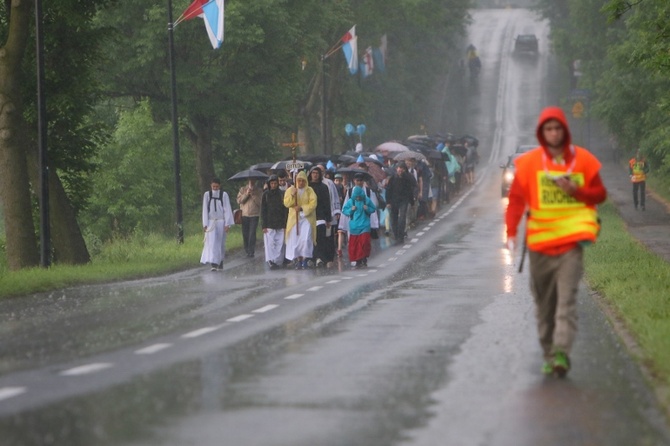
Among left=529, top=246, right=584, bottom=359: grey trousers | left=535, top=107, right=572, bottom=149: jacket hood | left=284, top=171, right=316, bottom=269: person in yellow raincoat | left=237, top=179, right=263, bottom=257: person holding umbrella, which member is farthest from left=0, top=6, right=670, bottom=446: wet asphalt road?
left=237, top=179, right=263, bottom=257: person holding umbrella

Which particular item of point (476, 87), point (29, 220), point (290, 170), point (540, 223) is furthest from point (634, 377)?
point (476, 87)

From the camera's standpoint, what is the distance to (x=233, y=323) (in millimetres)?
16250

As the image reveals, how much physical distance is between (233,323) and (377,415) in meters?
6.81

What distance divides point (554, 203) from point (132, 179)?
122 ft

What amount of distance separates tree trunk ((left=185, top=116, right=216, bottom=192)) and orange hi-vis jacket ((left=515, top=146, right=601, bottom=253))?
118 ft

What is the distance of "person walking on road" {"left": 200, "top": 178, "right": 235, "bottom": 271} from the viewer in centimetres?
2911

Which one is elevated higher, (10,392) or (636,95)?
(636,95)

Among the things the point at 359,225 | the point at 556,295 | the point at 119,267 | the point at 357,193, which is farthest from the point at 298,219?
the point at 556,295

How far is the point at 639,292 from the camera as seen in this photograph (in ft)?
59.9

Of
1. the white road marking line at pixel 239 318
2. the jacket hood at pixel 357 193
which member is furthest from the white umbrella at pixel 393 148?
the white road marking line at pixel 239 318

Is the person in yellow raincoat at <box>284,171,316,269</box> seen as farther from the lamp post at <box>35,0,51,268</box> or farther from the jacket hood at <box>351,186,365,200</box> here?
the lamp post at <box>35,0,51,268</box>

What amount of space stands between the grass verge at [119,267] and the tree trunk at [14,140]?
98 centimetres

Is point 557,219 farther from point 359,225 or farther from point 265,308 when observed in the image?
point 359,225

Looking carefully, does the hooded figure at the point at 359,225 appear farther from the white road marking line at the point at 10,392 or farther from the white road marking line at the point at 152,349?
the white road marking line at the point at 10,392
